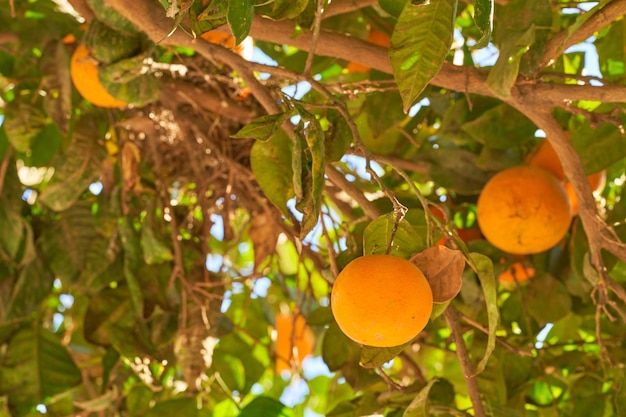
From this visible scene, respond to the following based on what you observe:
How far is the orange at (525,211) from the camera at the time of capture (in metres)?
1.09

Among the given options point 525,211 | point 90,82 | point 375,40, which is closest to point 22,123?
point 90,82

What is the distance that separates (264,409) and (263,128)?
0.48 metres

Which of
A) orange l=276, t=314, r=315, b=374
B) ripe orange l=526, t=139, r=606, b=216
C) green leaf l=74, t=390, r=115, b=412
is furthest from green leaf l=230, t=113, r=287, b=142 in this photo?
orange l=276, t=314, r=315, b=374

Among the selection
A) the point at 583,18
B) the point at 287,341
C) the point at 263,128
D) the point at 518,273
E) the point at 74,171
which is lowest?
the point at 287,341

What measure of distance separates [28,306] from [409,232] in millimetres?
769

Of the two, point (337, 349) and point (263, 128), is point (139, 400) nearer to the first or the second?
point (337, 349)

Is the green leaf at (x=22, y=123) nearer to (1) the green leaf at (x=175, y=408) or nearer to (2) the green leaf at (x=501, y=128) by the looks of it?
(1) the green leaf at (x=175, y=408)

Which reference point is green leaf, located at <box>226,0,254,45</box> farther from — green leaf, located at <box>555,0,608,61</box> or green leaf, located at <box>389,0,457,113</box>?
green leaf, located at <box>555,0,608,61</box>

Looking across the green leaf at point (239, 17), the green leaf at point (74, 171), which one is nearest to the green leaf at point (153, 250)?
the green leaf at point (74, 171)

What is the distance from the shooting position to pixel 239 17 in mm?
663

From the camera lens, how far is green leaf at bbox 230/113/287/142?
28.8 inches

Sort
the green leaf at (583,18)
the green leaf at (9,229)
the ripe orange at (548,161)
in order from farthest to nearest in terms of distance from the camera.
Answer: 1. the green leaf at (9,229)
2. the ripe orange at (548,161)
3. the green leaf at (583,18)

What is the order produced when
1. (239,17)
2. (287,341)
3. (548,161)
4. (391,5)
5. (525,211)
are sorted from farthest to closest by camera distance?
(287,341) → (548,161) → (525,211) → (391,5) → (239,17)

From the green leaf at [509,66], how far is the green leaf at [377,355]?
0.27 metres
